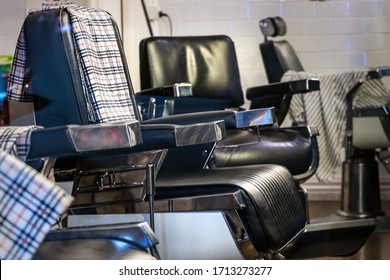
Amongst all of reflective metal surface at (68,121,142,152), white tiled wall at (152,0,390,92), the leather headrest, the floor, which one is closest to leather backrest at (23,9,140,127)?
white tiled wall at (152,0,390,92)

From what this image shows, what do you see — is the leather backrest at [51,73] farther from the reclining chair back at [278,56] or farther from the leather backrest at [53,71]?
Answer: the reclining chair back at [278,56]

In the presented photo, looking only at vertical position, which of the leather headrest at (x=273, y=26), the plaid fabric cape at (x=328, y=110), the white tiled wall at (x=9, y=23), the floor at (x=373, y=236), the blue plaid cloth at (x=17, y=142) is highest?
the white tiled wall at (x=9, y=23)

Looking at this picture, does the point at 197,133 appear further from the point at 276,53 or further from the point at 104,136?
the point at 276,53

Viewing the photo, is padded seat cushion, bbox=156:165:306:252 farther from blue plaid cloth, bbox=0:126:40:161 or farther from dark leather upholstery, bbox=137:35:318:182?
blue plaid cloth, bbox=0:126:40:161

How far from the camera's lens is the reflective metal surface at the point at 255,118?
5.44 feet

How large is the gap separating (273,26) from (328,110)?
58 cm

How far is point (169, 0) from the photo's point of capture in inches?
68.2

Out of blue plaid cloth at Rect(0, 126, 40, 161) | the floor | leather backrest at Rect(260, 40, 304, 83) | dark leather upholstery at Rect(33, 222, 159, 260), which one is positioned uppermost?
blue plaid cloth at Rect(0, 126, 40, 161)

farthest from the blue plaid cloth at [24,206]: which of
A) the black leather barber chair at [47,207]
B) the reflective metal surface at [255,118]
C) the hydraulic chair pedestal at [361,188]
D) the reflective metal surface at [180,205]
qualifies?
the hydraulic chair pedestal at [361,188]

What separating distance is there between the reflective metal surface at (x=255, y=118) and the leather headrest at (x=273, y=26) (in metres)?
0.23

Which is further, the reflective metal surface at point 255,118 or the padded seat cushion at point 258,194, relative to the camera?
the reflective metal surface at point 255,118

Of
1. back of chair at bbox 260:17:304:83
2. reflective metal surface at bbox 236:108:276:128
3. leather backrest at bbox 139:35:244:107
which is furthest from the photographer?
leather backrest at bbox 139:35:244:107

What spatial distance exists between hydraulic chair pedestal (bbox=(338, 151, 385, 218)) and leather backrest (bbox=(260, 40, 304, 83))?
0.34m

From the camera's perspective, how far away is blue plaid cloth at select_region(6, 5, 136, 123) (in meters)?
1.54
